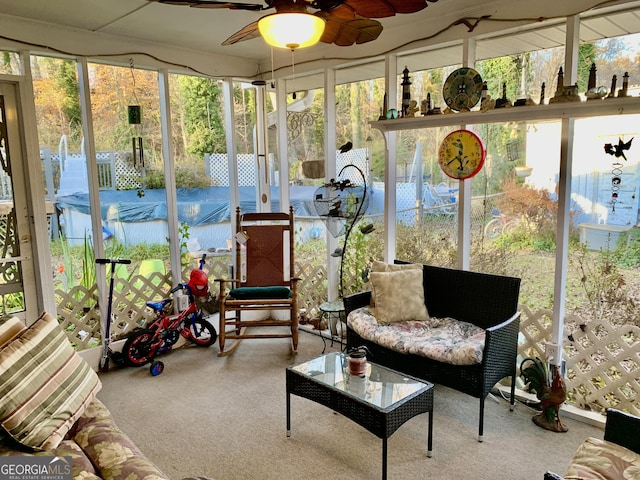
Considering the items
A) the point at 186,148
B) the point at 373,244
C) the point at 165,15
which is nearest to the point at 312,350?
the point at 373,244

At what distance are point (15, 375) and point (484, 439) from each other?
2333 mm

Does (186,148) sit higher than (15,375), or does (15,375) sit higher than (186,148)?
(186,148)

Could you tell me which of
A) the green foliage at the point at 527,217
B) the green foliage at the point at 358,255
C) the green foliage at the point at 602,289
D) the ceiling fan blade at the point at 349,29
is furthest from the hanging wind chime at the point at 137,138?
the green foliage at the point at 602,289

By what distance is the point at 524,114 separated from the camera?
2844mm

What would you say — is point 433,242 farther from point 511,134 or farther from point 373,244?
point 511,134

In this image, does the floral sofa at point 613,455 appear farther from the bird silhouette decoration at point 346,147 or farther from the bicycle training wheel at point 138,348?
the bicycle training wheel at point 138,348

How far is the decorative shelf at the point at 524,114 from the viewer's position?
250 cm

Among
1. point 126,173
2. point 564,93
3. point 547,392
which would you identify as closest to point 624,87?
point 564,93

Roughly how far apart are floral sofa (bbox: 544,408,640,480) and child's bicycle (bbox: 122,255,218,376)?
2.85m

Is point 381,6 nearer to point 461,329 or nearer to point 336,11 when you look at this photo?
point 336,11

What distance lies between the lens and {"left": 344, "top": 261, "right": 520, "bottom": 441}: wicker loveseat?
8.84 feet

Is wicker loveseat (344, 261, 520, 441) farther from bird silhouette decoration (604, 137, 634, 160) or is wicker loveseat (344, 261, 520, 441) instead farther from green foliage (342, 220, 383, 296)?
bird silhouette decoration (604, 137, 634, 160)

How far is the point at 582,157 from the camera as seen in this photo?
286 cm

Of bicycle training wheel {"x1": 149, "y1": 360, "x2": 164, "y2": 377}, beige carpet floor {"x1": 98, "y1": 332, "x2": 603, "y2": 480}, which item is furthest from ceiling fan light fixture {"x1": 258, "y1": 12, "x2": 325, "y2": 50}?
bicycle training wheel {"x1": 149, "y1": 360, "x2": 164, "y2": 377}
